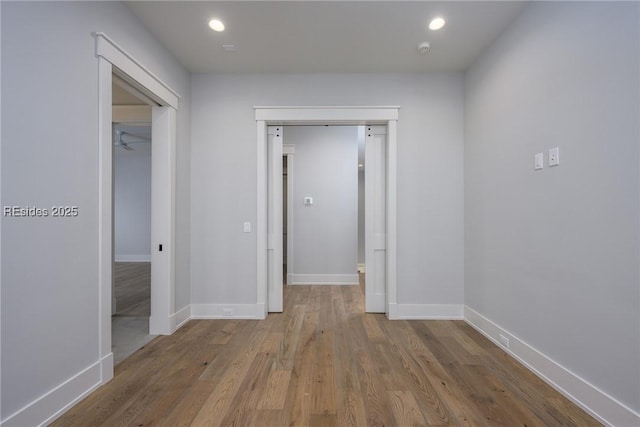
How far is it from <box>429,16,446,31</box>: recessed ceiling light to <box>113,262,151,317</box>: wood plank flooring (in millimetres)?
4195

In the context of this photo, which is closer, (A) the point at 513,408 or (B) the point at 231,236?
(A) the point at 513,408

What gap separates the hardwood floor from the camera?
161 centimetres

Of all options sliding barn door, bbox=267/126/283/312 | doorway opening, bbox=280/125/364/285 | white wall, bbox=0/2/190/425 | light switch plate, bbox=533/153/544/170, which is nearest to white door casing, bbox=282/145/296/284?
doorway opening, bbox=280/125/364/285

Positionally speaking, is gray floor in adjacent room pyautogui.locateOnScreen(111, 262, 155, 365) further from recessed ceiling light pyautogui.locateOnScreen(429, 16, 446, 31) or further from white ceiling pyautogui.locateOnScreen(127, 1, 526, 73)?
recessed ceiling light pyautogui.locateOnScreen(429, 16, 446, 31)

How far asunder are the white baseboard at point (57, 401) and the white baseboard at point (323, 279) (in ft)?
10.5

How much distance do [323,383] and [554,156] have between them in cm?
224

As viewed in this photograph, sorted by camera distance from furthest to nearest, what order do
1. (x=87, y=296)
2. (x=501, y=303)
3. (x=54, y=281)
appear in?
(x=501, y=303) → (x=87, y=296) → (x=54, y=281)

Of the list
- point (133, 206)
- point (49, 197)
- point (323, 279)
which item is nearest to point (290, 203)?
point (323, 279)

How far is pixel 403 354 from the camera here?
2.35m

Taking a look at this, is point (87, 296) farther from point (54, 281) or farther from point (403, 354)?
point (403, 354)

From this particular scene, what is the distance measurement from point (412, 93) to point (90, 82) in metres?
2.96

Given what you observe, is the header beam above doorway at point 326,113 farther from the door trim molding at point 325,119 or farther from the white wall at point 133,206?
the white wall at point 133,206

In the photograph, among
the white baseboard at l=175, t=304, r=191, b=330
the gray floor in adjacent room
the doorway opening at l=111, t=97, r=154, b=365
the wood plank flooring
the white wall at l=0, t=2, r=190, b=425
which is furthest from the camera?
the wood plank flooring

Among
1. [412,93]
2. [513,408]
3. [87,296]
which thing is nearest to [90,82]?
[87,296]
